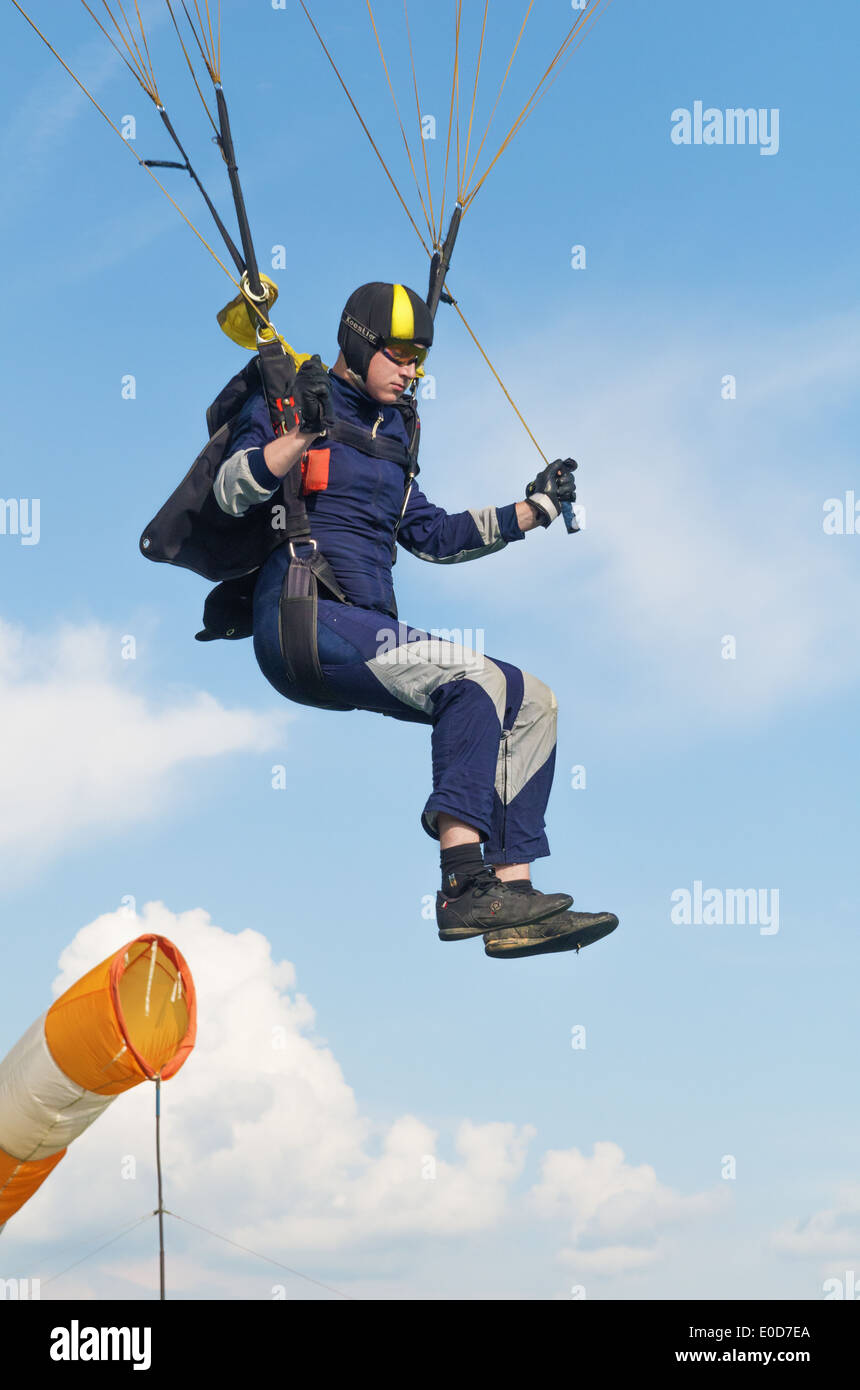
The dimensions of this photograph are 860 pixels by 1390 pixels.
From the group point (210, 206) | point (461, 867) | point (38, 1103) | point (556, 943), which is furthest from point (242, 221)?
point (38, 1103)

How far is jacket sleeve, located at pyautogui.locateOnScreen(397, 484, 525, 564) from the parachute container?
2.75 meters

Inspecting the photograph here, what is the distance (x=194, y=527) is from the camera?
31.7ft

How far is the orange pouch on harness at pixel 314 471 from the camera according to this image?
963cm

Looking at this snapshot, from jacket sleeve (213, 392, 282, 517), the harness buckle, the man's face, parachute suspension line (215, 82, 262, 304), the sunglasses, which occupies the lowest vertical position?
the harness buckle

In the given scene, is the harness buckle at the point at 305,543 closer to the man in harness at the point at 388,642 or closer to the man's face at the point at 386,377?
the man in harness at the point at 388,642

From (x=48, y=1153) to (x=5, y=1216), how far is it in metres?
0.59

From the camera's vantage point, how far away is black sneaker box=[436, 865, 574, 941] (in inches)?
362

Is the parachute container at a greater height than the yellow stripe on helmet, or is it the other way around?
the yellow stripe on helmet

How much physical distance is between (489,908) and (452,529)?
7.65 feet

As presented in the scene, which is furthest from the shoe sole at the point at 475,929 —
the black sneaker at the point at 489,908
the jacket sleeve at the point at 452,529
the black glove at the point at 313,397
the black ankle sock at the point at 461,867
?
the black glove at the point at 313,397

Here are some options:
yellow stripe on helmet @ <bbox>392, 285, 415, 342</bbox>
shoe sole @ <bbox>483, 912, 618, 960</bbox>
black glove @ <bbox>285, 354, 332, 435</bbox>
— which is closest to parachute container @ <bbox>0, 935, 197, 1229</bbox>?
shoe sole @ <bbox>483, 912, 618, 960</bbox>

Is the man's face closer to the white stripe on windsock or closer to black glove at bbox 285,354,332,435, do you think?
black glove at bbox 285,354,332,435
